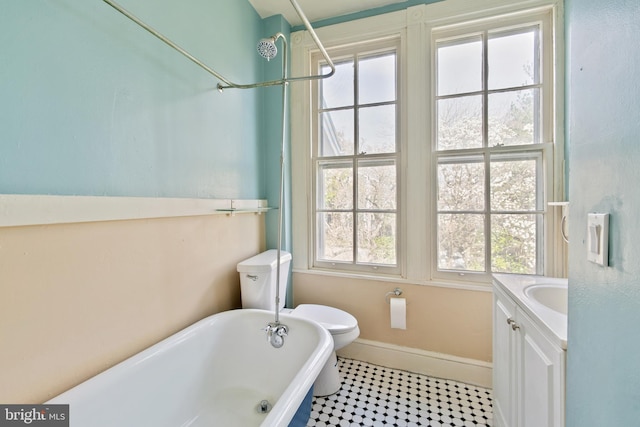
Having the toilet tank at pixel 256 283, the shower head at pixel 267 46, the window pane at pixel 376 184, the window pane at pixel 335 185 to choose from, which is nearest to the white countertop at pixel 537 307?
the window pane at pixel 376 184

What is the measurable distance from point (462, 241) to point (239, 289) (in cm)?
157

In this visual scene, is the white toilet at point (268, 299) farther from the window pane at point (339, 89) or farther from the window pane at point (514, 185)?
the window pane at point (339, 89)

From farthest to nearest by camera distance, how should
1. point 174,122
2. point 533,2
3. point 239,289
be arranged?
1. point 239,289
2. point 533,2
3. point 174,122

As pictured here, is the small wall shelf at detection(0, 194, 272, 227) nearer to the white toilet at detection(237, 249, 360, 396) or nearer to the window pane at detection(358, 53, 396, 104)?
the white toilet at detection(237, 249, 360, 396)

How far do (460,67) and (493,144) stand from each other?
0.59m

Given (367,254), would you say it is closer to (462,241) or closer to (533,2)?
(462,241)

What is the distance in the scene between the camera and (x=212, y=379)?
53.6 inches

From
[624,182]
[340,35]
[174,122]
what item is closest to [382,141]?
[340,35]

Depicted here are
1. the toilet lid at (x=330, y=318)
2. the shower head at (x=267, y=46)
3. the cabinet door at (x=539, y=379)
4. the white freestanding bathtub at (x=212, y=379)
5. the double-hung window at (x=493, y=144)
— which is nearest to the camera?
the cabinet door at (x=539, y=379)

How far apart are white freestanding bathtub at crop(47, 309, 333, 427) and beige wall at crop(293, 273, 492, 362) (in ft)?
2.28

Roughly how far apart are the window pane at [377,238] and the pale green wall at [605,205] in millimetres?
1293

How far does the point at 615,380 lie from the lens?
1.69 ft

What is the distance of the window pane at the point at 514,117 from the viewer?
172 cm

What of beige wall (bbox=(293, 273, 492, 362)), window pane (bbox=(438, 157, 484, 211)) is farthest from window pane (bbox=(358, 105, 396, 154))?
beige wall (bbox=(293, 273, 492, 362))
